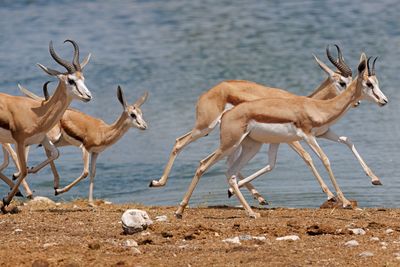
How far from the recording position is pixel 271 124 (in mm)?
11977

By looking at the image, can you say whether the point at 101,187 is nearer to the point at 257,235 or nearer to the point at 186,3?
the point at 257,235

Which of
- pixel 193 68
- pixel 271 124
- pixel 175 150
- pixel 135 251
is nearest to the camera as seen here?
pixel 135 251

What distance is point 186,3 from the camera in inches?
1503

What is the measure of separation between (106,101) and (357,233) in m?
12.4

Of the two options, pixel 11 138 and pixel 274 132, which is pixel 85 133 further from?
pixel 274 132

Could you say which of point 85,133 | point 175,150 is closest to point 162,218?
point 175,150

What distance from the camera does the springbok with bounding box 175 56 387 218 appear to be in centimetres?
1181

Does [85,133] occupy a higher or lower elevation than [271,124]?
lower

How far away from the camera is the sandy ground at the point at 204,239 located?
9.12 meters

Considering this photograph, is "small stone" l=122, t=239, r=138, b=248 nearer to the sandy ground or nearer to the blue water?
the sandy ground

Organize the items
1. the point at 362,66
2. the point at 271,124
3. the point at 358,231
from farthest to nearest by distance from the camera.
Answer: the point at 362,66 → the point at 271,124 → the point at 358,231

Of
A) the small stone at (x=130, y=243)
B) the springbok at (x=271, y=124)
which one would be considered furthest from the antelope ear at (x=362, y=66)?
the small stone at (x=130, y=243)

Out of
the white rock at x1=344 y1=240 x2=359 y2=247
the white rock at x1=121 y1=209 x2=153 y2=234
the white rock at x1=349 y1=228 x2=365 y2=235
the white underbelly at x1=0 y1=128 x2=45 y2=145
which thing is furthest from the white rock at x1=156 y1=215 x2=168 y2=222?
the white rock at x1=344 y1=240 x2=359 y2=247

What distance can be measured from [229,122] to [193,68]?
1403 cm
